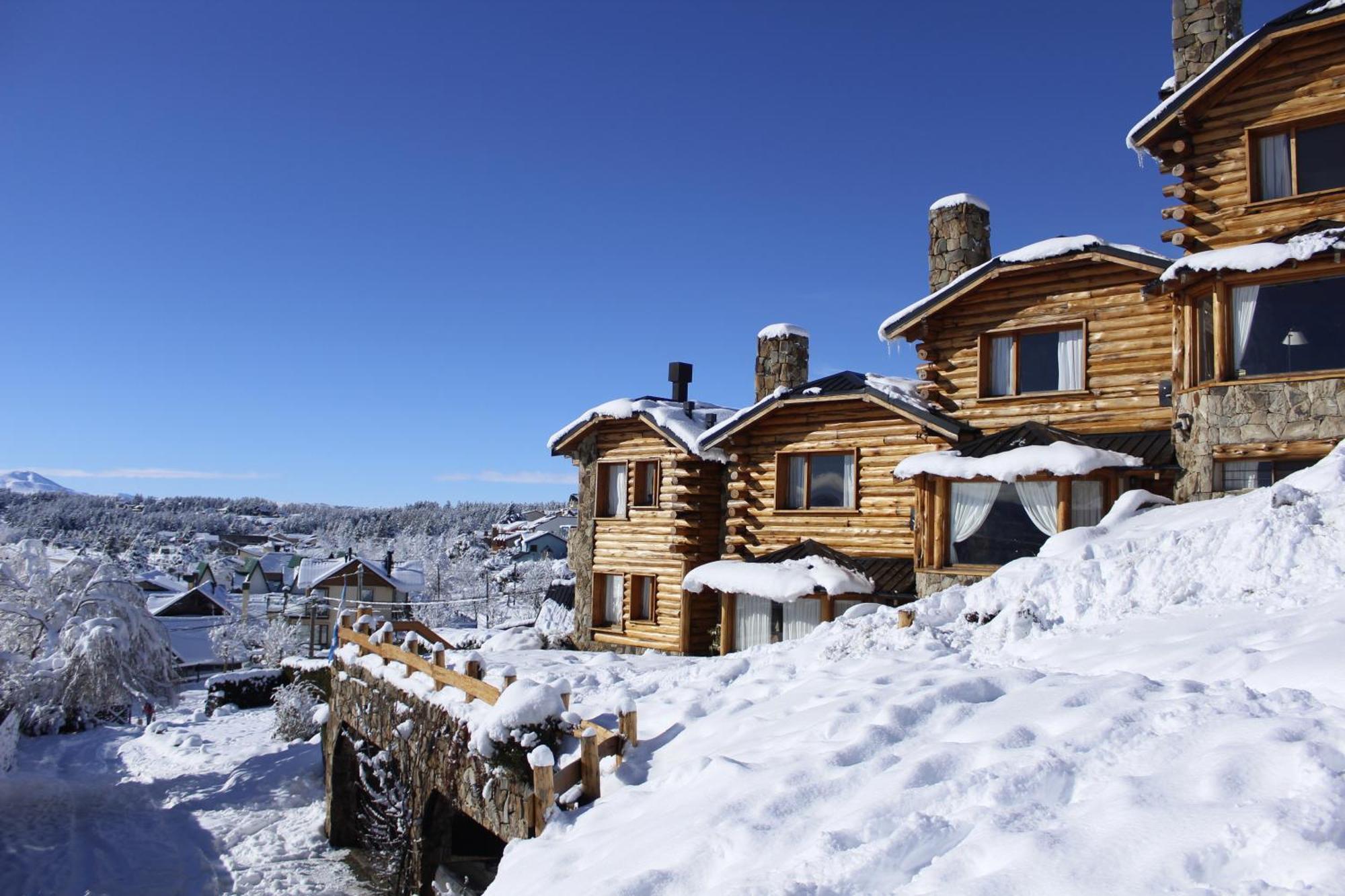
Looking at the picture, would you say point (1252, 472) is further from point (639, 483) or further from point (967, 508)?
point (639, 483)

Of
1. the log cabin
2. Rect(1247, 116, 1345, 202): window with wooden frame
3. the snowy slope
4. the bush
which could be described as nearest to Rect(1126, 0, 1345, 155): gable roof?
the log cabin

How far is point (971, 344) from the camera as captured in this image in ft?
57.6

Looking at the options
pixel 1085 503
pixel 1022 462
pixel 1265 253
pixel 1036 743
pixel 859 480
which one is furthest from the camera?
pixel 859 480

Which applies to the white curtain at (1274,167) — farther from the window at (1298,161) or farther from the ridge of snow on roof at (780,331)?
the ridge of snow on roof at (780,331)

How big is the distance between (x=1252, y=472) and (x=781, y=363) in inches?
437

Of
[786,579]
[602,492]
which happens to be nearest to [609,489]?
[602,492]

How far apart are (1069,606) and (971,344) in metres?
8.90

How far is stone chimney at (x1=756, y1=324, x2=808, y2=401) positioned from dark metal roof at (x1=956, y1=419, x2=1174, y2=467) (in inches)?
251

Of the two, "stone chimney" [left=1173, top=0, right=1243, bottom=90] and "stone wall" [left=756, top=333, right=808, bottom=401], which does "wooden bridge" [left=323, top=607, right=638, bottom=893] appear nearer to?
"stone wall" [left=756, top=333, right=808, bottom=401]

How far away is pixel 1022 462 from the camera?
15.0 metres

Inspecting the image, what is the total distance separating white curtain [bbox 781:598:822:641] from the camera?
18.2 meters

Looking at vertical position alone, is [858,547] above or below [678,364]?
below

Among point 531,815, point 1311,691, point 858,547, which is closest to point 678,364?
point 858,547

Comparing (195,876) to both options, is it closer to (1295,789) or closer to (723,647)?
(723,647)
